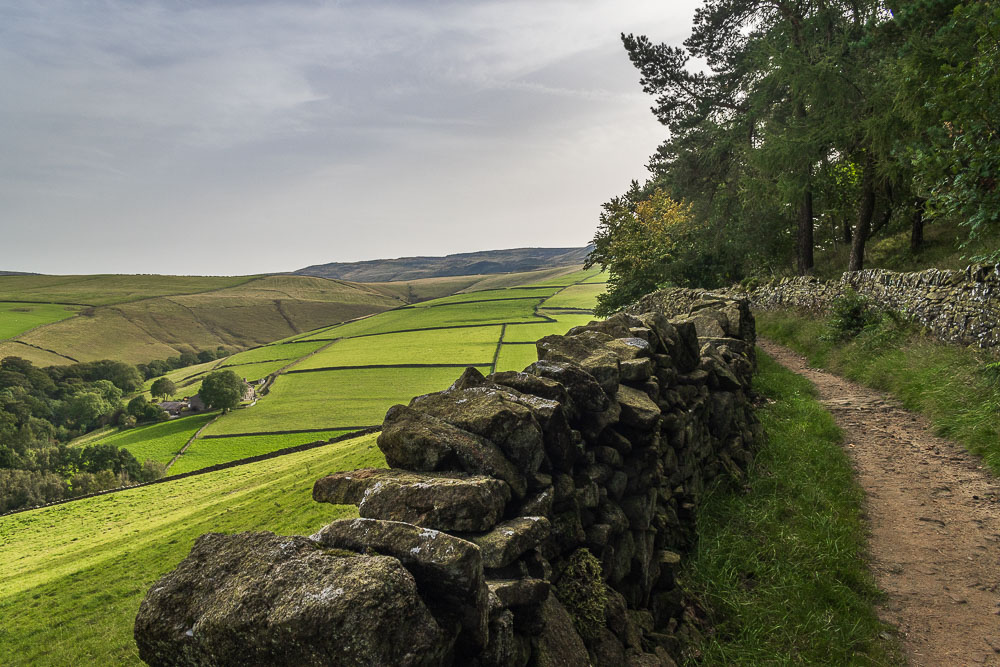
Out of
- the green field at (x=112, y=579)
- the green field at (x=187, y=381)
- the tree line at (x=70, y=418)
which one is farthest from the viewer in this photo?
the green field at (x=187, y=381)

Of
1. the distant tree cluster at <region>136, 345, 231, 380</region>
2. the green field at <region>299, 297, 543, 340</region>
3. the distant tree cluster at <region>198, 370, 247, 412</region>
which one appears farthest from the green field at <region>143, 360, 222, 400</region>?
the green field at <region>299, 297, 543, 340</region>

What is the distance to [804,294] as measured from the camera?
64.7 ft

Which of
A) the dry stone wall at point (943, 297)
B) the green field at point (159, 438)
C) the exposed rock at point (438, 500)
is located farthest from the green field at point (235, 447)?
the exposed rock at point (438, 500)

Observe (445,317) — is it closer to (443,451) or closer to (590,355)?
(590,355)

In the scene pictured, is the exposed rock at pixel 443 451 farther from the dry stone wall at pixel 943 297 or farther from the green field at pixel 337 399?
the green field at pixel 337 399

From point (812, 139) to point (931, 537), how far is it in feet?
61.0

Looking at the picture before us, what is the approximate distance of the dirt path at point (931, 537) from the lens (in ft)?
15.2

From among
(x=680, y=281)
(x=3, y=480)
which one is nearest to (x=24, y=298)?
(x=3, y=480)

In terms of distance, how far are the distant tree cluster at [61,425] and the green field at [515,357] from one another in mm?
42212

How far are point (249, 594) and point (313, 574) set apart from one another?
284 millimetres

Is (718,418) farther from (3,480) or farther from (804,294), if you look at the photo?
(3,480)

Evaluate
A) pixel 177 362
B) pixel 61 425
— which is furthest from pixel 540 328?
pixel 177 362

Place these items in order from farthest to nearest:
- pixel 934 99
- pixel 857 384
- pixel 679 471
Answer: pixel 857 384, pixel 934 99, pixel 679 471

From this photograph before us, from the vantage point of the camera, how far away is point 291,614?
207 cm
